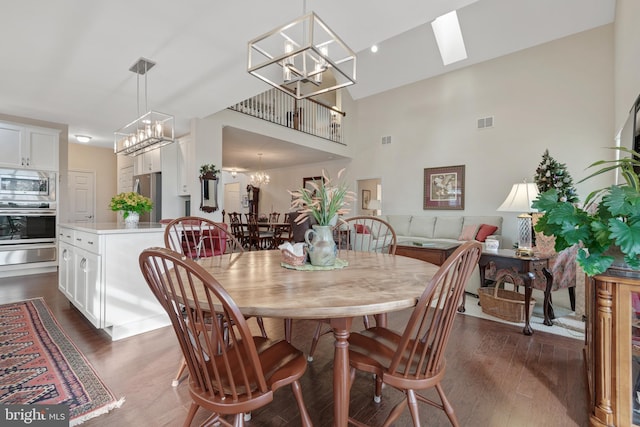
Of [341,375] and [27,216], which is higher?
[27,216]

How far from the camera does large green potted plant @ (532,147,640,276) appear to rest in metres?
→ 1.14

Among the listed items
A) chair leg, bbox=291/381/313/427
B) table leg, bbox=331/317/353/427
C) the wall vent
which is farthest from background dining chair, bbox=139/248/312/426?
the wall vent

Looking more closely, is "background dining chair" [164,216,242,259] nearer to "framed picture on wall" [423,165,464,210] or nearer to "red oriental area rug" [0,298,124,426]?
"red oriental area rug" [0,298,124,426]

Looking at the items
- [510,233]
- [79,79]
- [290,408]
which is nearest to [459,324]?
[290,408]

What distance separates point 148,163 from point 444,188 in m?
6.09

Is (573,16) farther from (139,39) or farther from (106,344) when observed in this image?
(106,344)

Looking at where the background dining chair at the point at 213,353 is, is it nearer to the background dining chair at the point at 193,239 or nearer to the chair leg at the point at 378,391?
the chair leg at the point at 378,391

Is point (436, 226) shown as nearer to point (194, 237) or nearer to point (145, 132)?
point (194, 237)

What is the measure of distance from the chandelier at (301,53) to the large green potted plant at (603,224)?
1.48 m

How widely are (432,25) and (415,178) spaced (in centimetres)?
310

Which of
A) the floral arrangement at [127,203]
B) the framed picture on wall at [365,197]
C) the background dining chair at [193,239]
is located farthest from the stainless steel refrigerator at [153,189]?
the framed picture on wall at [365,197]

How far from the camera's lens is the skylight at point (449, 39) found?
584cm

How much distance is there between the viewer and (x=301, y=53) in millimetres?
1926

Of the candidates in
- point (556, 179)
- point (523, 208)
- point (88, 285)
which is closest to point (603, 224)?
point (523, 208)
